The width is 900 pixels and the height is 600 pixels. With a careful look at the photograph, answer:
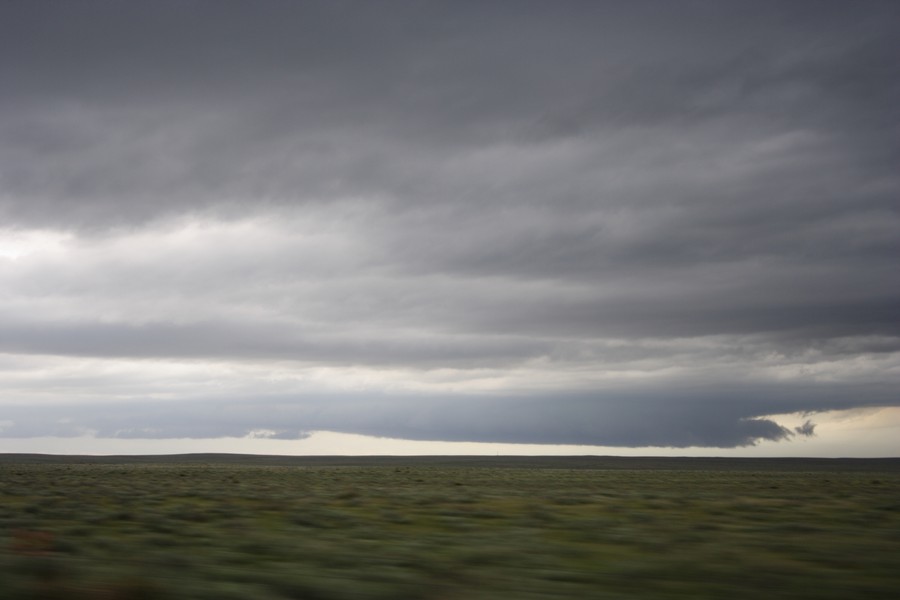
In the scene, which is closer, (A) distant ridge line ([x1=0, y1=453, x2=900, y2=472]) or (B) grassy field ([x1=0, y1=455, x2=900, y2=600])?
(B) grassy field ([x1=0, y1=455, x2=900, y2=600])

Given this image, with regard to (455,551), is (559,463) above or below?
below

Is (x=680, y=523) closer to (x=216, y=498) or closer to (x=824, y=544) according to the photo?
(x=824, y=544)

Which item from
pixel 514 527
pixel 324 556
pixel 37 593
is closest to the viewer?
pixel 37 593

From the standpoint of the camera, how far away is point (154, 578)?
29.7 feet

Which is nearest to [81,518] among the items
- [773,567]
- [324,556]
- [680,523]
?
[324,556]

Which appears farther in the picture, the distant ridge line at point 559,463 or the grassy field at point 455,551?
the distant ridge line at point 559,463

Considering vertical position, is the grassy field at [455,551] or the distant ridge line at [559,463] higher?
the grassy field at [455,551]

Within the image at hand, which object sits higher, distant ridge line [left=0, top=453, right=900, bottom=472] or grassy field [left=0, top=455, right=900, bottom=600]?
grassy field [left=0, top=455, right=900, bottom=600]

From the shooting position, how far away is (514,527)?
14.4m

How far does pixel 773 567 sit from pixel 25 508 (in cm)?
1678

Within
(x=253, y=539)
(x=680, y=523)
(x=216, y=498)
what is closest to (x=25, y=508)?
(x=216, y=498)

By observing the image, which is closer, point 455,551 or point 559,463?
point 455,551

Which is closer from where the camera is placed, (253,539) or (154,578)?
(154,578)

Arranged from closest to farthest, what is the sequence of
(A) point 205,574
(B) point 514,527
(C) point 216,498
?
(A) point 205,574 → (B) point 514,527 → (C) point 216,498
